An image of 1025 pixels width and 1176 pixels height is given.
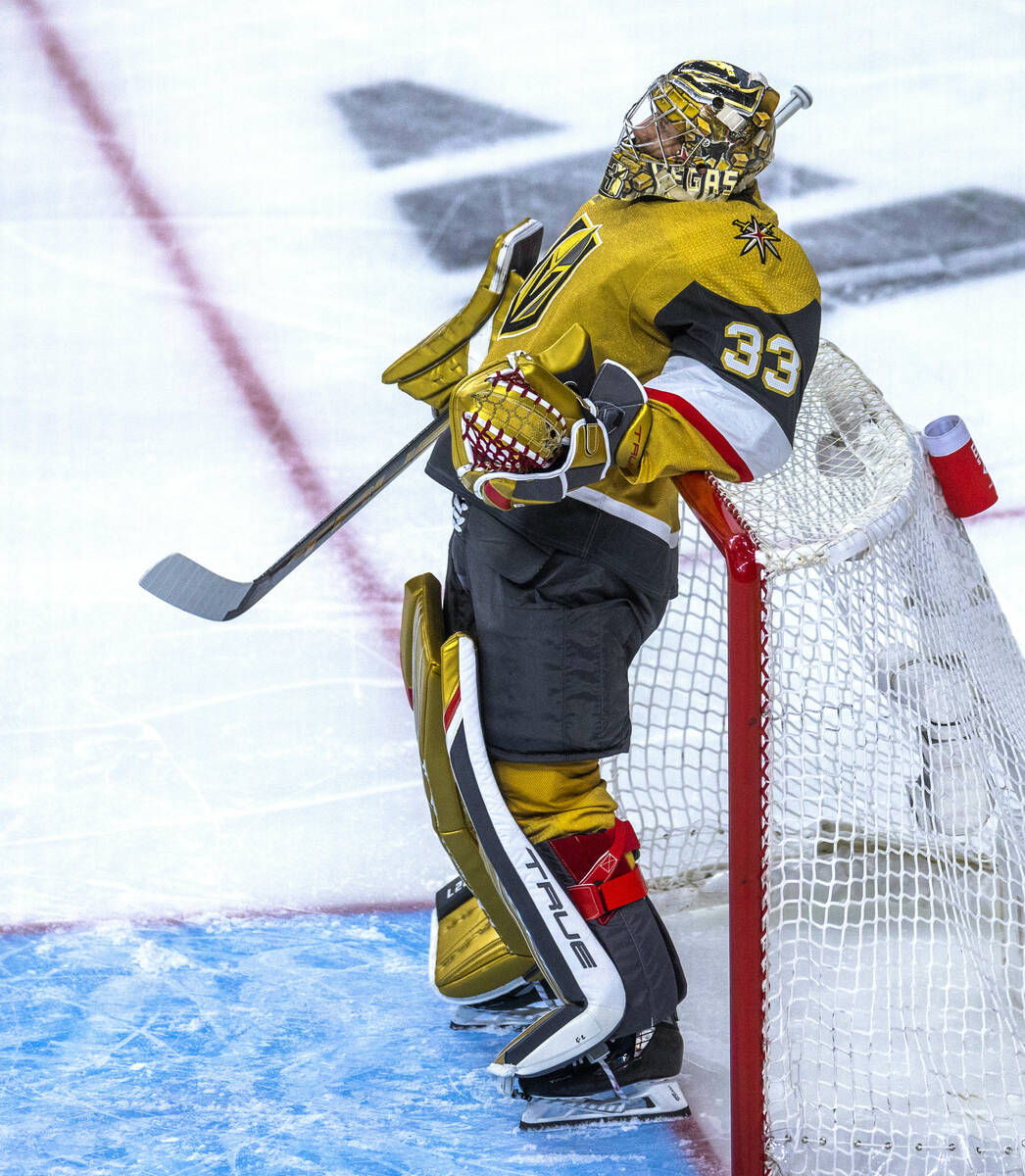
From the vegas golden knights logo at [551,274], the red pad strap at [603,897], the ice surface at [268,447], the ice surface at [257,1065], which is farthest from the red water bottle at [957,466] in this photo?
the ice surface at [257,1065]

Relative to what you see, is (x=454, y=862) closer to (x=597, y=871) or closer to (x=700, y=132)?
(x=597, y=871)

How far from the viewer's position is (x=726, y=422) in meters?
1.58

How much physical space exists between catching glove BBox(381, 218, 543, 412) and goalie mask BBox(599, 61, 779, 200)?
0.91 feet

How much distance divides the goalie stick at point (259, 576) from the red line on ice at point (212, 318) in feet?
1.97

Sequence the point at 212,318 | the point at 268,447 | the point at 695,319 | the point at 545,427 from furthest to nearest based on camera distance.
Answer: the point at 212,318 < the point at 268,447 < the point at 695,319 < the point at 545,427

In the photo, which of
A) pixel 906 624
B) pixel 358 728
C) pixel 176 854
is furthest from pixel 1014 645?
pixel 176 854

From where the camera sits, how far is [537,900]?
5.98ft

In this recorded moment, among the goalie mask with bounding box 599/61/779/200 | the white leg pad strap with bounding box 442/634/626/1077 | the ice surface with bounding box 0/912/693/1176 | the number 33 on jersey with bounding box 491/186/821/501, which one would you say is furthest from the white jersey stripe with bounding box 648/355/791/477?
the ice surface with bounding box 0/912/693/1176

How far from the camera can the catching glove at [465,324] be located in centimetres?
199

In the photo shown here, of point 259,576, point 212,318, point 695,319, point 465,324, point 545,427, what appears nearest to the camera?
point 545,427

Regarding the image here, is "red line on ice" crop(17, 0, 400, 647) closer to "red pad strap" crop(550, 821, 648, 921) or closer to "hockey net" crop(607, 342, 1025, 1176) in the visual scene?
"hockey net" crop(607, 342, 1025, 1176)

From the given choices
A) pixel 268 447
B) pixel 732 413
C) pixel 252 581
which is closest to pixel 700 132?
pixel 732 413

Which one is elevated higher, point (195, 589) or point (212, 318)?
point (195, 589)

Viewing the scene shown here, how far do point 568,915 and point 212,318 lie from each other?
2321mm
